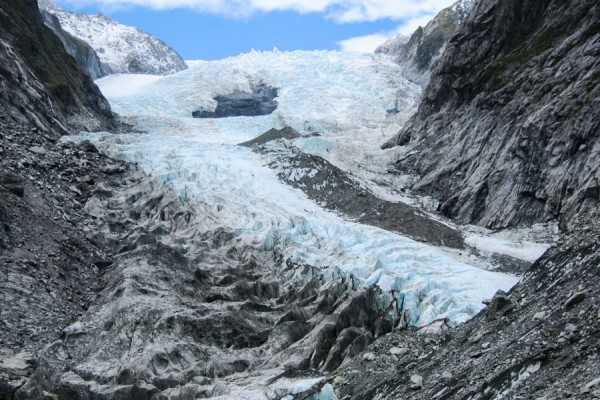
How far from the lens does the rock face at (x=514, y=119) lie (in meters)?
32.0

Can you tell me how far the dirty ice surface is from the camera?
24078 mm

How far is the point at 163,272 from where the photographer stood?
25.2 meters

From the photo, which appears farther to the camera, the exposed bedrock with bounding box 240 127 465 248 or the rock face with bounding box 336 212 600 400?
the exposed bedrock with bounding box 240 127 465 248

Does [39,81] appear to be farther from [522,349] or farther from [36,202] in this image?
[522,349]

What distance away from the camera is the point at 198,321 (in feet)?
71.7

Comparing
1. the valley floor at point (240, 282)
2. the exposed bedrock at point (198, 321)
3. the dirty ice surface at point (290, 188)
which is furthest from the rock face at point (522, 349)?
the dirty ice surface at point (290, 188)

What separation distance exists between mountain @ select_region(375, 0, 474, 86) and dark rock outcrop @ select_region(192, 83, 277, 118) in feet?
62.8

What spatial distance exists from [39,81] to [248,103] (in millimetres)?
39673

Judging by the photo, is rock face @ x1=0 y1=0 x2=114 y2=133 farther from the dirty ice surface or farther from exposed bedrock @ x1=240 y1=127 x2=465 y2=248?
exposed bedrock @ x1=240 y1=127 x2=465 y2=248

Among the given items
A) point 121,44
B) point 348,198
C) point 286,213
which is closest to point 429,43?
point 348,198

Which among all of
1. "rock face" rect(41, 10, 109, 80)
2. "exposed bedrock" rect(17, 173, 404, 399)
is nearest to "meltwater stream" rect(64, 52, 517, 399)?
"exposed bedrock" rect(17, 173, 404, 399)

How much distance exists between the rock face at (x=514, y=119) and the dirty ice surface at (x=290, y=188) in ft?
20.0

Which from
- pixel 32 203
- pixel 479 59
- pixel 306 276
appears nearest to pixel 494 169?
pixel 479 59

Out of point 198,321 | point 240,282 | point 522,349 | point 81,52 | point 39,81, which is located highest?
point 81,52
